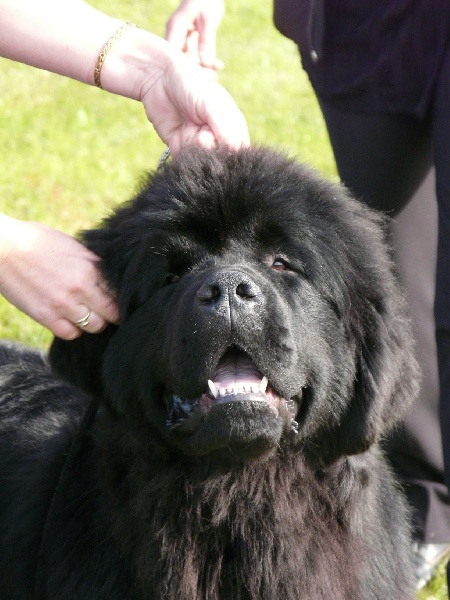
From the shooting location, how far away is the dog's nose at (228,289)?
7.84 ft

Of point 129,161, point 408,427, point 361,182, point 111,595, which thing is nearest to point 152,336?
point 111,595

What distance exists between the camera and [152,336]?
8.66 feet

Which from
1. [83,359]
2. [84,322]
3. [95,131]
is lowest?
[95,131]

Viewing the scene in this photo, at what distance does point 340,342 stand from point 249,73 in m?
7.44

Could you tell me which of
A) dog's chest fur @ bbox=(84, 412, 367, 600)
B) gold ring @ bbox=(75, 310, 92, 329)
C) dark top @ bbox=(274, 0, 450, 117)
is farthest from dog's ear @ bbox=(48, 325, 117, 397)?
dark top @ bbox=(274, 0, 450, 117)

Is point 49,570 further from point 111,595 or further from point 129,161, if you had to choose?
point 129,161

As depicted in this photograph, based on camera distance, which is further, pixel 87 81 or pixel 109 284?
pixel 87 81

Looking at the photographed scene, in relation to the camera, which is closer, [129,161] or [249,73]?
[129,161]

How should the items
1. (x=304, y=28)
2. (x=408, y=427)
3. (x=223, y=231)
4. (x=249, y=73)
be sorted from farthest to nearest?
(x=249, y=73)
(x=408, y=427)
(x=304, y=28)
(x=223, y=231)

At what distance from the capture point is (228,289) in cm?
239

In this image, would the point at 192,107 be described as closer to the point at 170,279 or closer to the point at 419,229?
the point at 170,279

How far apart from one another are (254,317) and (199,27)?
4.37 feet

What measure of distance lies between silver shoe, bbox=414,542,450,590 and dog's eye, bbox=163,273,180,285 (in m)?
1.80

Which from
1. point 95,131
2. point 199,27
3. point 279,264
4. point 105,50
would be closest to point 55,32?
point 105,50
